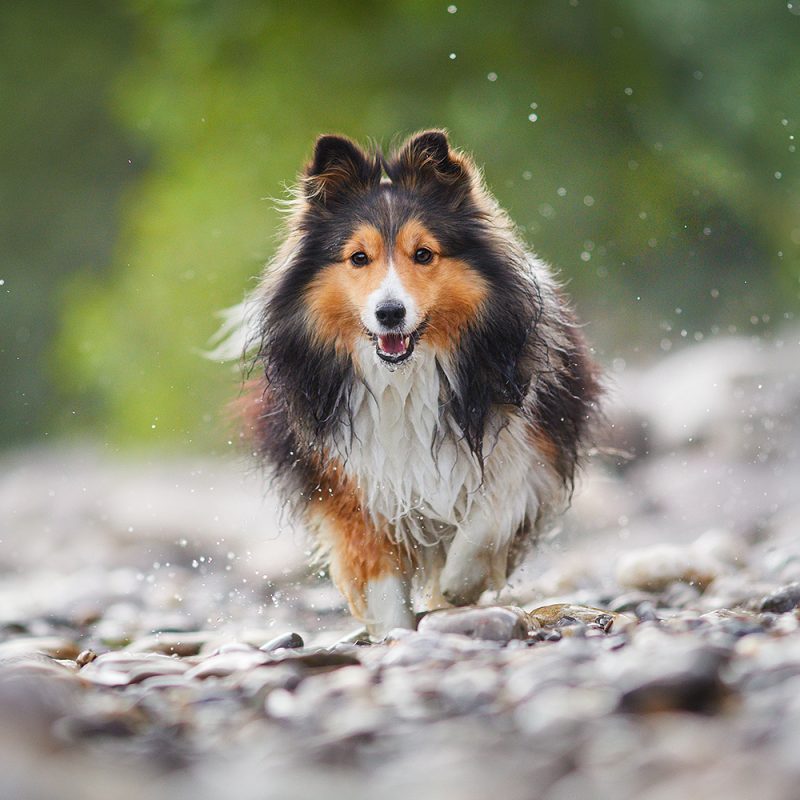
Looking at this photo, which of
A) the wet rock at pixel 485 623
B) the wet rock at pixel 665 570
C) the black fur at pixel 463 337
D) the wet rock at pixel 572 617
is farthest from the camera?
the wet rock at pixel 665 570

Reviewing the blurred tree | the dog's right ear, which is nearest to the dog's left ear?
the dog's right ear

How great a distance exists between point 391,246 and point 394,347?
375 mm

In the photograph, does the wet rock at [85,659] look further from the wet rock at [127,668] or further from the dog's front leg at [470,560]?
the dog's front leg at [470,560]

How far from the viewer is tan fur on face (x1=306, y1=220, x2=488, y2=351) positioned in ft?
14.6

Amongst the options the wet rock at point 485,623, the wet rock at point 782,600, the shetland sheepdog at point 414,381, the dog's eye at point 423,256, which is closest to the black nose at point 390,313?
the shetland sheepdog at point 414,381

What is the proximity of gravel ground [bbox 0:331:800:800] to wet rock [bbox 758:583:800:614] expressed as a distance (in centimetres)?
3

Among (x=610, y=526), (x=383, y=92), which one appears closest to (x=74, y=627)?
(x=610, y=526)

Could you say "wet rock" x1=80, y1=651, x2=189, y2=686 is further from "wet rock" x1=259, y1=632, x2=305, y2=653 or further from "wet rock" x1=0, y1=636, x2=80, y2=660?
"wet rock" x1=0, y1=636, x2=80, y2=660

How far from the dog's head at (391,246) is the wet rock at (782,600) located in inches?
58.8

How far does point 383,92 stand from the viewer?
39.5ft

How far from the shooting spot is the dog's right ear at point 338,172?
15.3 feet

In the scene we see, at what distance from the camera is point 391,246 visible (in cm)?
448

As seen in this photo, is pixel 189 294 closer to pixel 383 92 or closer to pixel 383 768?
pixel 383 92

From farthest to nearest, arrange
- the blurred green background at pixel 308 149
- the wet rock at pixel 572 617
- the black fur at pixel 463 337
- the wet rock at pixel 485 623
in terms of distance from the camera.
Answer: the blurred green background at pixel 308 149
the black fur at pixel 463 337
the wet rock at pixel 572 617
the wet rock at pixel 485 623
